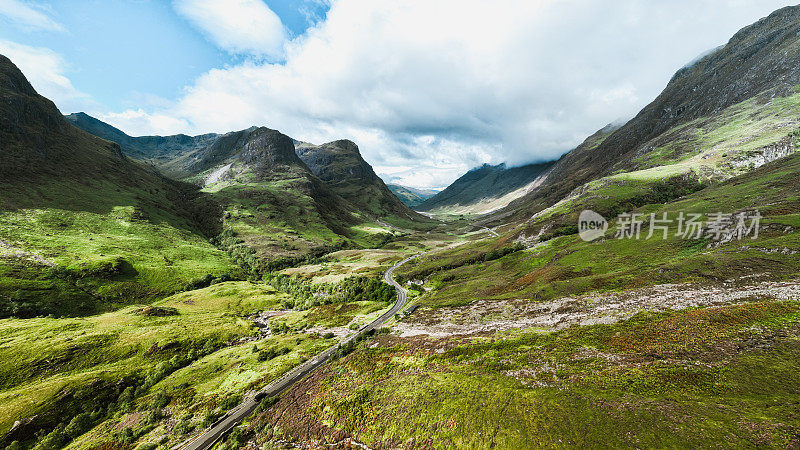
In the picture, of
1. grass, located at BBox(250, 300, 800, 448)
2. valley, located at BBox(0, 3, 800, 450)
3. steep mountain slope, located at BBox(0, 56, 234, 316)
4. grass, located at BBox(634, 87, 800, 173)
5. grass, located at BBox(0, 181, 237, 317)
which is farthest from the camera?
grass, located at BBox(634, 87, 800, 173)

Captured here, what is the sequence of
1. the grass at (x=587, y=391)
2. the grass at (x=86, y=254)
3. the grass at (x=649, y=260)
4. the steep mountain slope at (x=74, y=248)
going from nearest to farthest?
1. the grass at (x=587, y=391)
2. the grass at (x=649, y=260)
3. the grass at (x=86, y=254)
4. the steep mountain slope at (x=74, y=248)

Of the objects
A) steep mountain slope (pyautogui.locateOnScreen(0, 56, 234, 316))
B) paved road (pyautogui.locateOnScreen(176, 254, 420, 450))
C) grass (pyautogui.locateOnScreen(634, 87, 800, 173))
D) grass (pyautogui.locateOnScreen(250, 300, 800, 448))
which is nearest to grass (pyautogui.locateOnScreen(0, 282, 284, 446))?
steep mountain slope (pyautogui.locateOnScreen(0, 56, 234, 316))

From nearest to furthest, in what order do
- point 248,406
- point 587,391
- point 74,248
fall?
point 587,391 < point 248,406 < point 74,248

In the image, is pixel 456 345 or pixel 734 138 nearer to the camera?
pixel 456 345

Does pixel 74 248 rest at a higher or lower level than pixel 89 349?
higher

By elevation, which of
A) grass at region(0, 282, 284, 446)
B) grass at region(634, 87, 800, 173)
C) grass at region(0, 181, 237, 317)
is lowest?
grass at region(0, 282, 284, 446)

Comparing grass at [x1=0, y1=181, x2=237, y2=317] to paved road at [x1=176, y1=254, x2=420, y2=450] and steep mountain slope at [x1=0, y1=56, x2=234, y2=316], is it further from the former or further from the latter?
paved road at [x1=176, y1=254, x2=420, y2=450]

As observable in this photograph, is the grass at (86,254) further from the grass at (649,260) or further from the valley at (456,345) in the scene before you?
the grass at (649,260)

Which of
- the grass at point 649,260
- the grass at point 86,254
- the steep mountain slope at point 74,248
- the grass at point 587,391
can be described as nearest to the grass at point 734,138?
the grass at point 649,260

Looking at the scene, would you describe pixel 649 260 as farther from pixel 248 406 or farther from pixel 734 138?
pixel 734 138

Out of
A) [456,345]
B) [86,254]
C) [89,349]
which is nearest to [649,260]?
[456,345]

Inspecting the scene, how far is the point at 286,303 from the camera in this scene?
387ft

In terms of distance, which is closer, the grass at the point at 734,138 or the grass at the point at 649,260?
the grass at the point at 649,260

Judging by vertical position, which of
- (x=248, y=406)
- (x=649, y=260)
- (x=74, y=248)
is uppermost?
(x=649, y=260)
